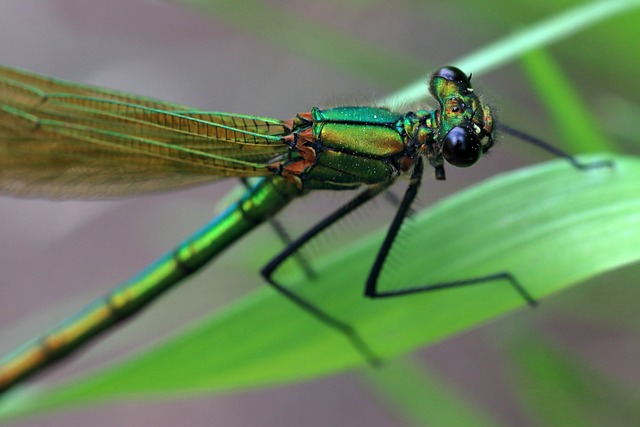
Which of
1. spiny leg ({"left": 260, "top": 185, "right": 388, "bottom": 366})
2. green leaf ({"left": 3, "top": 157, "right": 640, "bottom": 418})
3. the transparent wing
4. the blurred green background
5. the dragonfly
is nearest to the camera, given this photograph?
green leaf ({"left": 3, "top": 157, "right": 640, "bottom": 418})

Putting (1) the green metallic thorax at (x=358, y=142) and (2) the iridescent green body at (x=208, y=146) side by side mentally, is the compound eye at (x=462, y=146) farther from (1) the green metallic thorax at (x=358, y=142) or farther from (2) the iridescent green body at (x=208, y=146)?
(1) the green metallic thorax at (x=358, y=142)

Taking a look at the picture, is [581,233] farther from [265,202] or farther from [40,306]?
[40,306]

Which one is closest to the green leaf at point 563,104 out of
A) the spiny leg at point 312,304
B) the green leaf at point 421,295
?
the green leaf at point 421,295

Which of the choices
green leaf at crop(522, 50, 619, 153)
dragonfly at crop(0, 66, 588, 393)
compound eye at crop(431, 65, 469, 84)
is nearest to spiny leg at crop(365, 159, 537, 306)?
dragonfly at crop(0, 66, 588, 393)

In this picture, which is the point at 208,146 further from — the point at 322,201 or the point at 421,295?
the point at 322,201

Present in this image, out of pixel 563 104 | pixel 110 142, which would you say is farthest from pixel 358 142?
pixel 110 142

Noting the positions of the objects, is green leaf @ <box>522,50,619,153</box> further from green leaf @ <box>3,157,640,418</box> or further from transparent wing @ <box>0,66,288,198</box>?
transparent wing @ <box>0,66,288,198</box>
